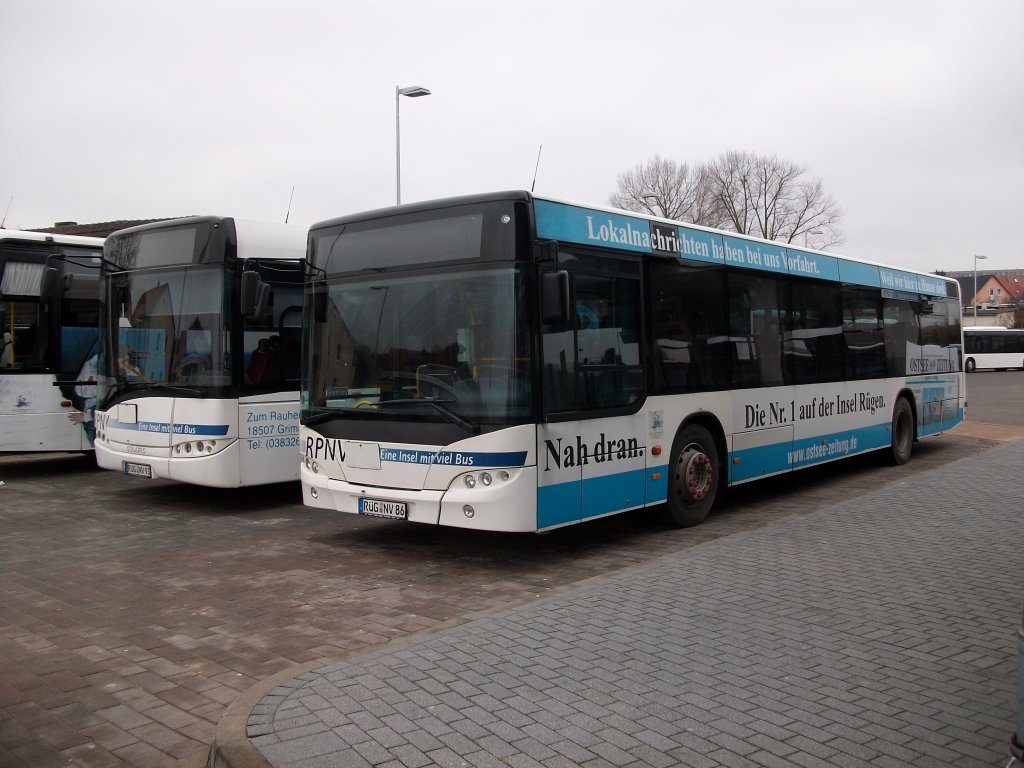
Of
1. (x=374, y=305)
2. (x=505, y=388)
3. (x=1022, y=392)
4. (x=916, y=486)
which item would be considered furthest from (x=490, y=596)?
(x=1022, y=392)

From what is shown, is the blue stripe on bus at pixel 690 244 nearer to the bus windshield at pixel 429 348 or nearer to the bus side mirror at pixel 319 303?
the bus windshield at pixel 429 348

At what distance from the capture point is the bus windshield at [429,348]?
22.5 feet

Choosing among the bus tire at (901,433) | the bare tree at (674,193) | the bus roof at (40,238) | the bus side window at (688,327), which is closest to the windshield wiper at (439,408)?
the bus side window at (688,327)

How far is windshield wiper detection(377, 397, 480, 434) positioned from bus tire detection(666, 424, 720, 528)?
8.34 feet

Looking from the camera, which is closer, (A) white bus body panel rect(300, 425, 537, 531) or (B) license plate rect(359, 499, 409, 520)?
(A) white bus body panel rect(300, 425, 537, 531)

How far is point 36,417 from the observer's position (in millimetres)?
12094

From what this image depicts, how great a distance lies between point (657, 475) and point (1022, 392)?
107 feet

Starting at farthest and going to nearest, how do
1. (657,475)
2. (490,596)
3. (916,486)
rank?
(916,486)
(657,475)
(490,596)

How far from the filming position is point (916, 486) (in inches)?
432

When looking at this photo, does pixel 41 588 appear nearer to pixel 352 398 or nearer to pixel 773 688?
pixel 352 398

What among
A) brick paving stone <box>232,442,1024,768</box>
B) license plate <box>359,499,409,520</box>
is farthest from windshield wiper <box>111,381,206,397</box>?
brick paving stone <box>232,442,1024,768</box>

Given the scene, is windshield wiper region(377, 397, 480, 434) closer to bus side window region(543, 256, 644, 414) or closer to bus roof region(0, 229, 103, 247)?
bus side window region(543, 256, 644, 414)

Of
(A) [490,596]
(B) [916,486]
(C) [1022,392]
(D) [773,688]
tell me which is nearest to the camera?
(D) [773,688]

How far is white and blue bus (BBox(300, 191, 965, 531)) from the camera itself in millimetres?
6879
